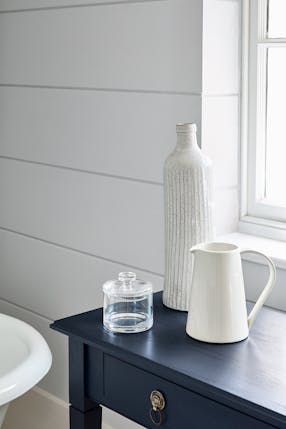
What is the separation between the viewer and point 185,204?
181cm

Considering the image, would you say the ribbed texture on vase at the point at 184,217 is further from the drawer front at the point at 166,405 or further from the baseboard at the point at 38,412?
the baseboard at the point at 38,412

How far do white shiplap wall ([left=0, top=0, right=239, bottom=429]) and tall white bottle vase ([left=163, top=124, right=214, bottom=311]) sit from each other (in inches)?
10.8

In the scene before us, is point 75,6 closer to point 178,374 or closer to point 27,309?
point 27,309

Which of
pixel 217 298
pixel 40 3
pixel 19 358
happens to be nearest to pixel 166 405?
pixel 217 298

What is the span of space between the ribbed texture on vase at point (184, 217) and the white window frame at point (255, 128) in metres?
0.39

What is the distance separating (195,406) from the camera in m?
1.54

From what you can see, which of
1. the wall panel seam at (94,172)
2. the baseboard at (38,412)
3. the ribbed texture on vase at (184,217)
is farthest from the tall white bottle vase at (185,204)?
the baseboard at (38,412)

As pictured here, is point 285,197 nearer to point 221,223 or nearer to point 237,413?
point 221,223

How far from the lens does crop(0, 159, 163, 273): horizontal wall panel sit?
230 cm

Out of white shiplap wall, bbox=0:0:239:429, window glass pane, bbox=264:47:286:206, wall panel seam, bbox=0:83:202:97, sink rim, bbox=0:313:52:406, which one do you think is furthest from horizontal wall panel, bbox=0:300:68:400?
window glass pane, bbox=264:47:286:206

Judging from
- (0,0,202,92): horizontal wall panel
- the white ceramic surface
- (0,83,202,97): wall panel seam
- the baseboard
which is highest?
(0,0,202,92): horizontal wall panel

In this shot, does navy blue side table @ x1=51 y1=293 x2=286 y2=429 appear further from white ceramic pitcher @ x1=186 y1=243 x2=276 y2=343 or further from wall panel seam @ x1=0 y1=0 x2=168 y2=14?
wall panel seam @ x1=0 y1=0 x2=168 y2=14

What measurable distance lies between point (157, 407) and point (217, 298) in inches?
9.7

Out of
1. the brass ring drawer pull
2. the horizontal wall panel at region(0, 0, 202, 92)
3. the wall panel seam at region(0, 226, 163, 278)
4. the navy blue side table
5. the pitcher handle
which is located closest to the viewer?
the navy blue side table
